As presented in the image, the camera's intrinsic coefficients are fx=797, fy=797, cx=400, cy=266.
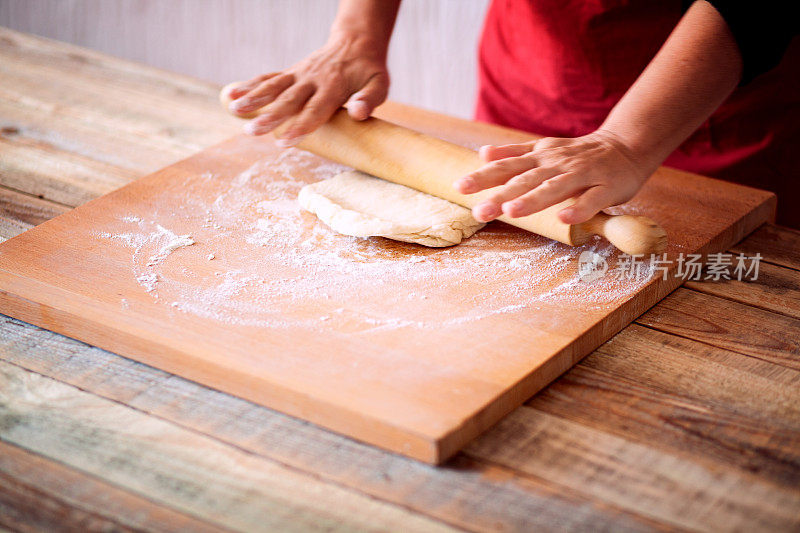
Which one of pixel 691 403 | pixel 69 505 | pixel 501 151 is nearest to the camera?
pixel 69 505

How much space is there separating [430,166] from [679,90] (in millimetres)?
406

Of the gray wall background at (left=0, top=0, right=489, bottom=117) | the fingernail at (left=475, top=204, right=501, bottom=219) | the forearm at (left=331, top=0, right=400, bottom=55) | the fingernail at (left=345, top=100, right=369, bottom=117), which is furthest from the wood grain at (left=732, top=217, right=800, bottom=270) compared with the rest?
the gray wall background at (left=0, top=0, right=489, bottom=117)

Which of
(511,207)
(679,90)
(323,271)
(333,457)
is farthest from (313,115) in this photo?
(333,457)

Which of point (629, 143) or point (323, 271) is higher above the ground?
point (629, 143)

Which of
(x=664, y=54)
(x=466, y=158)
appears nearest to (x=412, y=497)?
(x=466, y=158)

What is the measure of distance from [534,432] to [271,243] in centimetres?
53

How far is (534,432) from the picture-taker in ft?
2.91

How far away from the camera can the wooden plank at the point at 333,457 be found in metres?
0.77

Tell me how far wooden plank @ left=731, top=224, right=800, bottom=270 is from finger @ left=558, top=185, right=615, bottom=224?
32cm

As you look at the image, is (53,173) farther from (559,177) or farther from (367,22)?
(559,177)

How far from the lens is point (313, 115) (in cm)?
143

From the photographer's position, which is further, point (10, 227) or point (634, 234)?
point (10, 227)

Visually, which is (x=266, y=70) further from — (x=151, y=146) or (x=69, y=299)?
(x=69, y=299)

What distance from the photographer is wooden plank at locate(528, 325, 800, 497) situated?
86 centimetres
